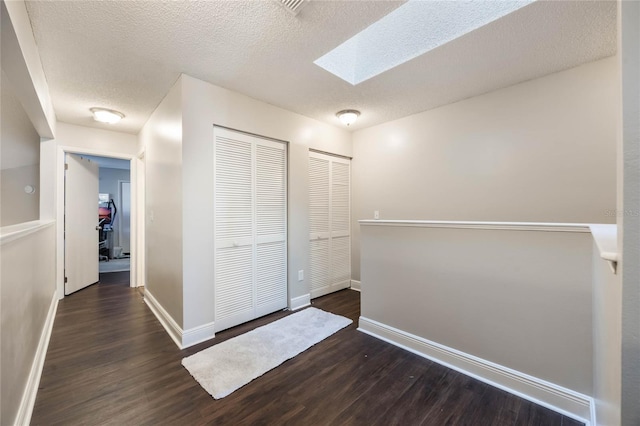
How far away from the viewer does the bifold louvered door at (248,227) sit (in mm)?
2771

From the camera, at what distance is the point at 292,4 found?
1626 millimetres

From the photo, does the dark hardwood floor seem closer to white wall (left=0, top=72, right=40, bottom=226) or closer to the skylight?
white wall (left=0, top=72, right=40, bottom=226)

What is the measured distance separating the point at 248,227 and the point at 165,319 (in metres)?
1.35

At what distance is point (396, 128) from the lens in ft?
12.2

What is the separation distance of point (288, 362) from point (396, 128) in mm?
3199

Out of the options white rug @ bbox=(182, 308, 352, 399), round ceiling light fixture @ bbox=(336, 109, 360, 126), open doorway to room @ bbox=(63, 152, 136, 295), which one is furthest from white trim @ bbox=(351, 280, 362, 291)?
open doorway to room @ bbox=(63, 152, 136, 295)

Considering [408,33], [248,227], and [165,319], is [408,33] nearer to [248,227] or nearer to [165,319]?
[248,227]

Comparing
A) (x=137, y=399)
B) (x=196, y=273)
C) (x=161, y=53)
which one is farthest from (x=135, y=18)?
(x=137, y=399)

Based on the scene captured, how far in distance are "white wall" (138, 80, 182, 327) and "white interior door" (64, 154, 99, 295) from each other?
4.81 feet

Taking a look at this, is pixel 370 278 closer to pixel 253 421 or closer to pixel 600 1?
pixel 253 421

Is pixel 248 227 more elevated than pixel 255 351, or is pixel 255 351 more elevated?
pixel 248 227

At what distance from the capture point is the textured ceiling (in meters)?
1.71

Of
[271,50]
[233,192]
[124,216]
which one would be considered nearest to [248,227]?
[233,192]

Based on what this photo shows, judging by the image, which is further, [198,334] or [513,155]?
[513,155]
